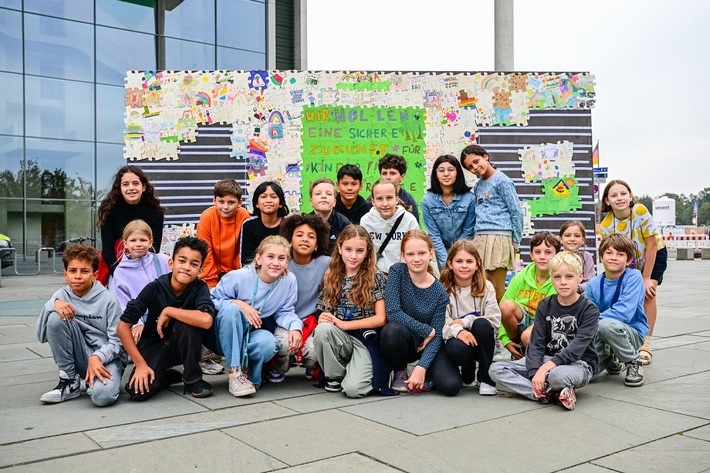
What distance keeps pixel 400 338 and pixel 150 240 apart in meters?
2.07

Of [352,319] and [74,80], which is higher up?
[74,80]

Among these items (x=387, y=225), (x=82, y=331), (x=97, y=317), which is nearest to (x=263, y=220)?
(x=387, y=225)

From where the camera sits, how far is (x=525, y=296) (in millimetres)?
5336

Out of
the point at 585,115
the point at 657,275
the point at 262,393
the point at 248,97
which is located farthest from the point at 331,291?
the point at 585,115

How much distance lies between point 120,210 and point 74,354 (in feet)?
5.11

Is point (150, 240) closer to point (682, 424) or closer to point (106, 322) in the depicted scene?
point (106, 322)

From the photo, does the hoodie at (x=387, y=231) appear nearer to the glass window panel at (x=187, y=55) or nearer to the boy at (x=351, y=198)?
the boy at (x=351, y=198)

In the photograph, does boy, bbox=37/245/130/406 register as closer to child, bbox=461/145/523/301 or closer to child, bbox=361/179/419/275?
child, bbox=361/179/419/275

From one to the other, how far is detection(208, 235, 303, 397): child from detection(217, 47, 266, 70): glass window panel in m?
18.1

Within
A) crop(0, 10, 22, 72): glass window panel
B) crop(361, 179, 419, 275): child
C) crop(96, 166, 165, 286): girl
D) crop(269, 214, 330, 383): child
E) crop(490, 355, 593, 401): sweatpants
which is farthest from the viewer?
crop(0, 10, 22, 72): glass window panel

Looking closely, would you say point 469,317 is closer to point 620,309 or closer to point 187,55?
point 620,309

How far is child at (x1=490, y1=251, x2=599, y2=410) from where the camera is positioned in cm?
430

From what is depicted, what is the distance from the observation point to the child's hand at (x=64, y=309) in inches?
174

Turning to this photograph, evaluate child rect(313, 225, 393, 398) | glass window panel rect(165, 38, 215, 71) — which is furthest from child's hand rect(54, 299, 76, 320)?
glass window panel rect(165, 38, 215, 71)
